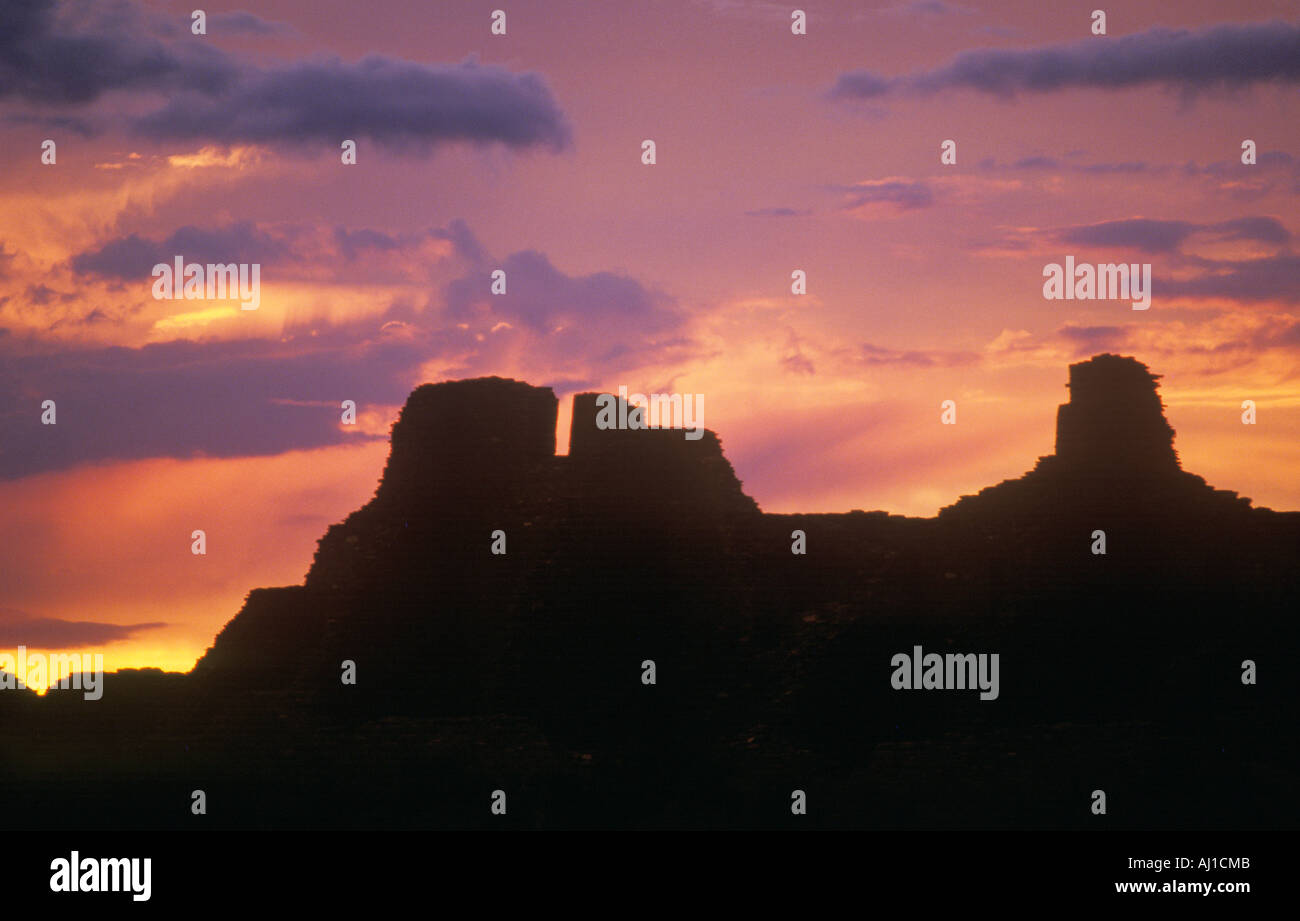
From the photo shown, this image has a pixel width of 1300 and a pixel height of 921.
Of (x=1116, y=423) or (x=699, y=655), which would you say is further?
(x=1116, y=423)

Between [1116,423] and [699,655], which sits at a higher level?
[1116,423]

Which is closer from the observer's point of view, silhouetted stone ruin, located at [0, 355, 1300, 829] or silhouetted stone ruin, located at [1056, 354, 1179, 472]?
silhouetted stone ruin, located at [0, 355, 1300, 829]

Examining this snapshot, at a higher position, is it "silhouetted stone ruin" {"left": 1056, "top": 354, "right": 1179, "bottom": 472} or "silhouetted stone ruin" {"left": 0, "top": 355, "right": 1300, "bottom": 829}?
"silhouetted stone ruin" {"left": 1056, "top": 354, "right": 1179, "bottom": 472}

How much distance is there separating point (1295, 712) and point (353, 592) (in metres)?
21.9

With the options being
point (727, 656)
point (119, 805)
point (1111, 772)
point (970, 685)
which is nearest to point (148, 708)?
point (119, 805)

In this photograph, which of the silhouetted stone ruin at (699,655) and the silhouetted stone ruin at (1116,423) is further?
the silhouetted stone ruin at (1116,423)

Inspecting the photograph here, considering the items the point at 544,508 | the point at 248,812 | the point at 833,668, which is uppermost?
the point at 544,508

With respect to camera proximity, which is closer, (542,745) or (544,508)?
(542,745)

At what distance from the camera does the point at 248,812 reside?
40.1 metres

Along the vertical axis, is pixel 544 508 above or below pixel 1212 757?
above

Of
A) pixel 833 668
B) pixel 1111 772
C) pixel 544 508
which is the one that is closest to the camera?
pixel 1111 772

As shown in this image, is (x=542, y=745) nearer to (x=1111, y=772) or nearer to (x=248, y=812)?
(x=248, y=812)

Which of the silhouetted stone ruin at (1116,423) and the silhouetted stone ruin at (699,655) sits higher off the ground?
the silhouetted stone ruin at (1116,423)

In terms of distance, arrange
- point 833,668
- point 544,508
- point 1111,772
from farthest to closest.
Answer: point 544,508 → point 833,668 → point 1111,772
